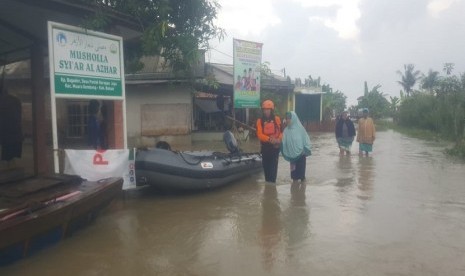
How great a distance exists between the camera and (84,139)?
17.5 metres

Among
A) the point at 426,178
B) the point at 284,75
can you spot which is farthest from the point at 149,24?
the point at 284,75

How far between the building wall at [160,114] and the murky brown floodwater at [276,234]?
27.3 feet

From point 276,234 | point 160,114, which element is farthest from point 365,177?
point 160,114

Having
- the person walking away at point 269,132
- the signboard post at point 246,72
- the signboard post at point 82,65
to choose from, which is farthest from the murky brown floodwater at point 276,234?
the signboard post at point 246,72

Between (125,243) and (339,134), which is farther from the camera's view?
(339,134)

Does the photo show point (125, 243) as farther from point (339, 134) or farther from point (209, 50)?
point (339, 134)

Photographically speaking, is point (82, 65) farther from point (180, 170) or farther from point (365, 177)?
point (365, 177)

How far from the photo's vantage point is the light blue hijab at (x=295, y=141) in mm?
9180

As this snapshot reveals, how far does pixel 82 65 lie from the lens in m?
6.68

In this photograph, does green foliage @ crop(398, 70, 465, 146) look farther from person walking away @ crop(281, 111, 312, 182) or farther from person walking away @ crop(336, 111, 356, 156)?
person walking away @ crop(281, 111, 312, 182)

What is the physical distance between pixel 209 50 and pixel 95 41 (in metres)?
2.23

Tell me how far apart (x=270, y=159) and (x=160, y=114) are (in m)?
9.03

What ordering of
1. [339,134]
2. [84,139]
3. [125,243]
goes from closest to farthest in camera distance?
[125,243] → [339,134] → [84,139]

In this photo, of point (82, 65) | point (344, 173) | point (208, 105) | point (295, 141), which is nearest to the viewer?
point (82, 65)
